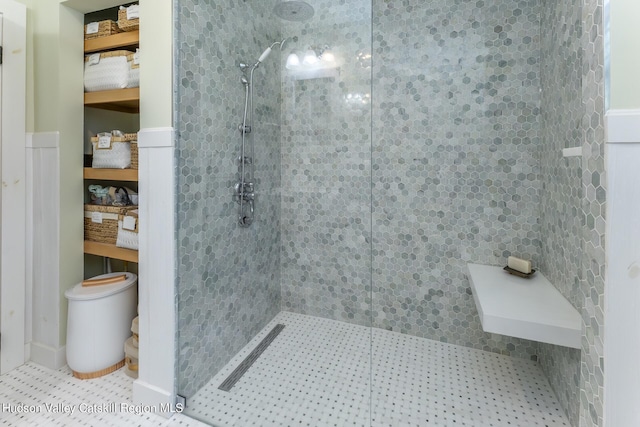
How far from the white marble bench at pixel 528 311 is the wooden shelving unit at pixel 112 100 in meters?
1.85

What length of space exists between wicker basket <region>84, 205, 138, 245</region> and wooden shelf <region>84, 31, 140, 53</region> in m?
0.93

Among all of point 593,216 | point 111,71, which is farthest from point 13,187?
point 593,216

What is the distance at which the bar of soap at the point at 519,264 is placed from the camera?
1695 millimetres

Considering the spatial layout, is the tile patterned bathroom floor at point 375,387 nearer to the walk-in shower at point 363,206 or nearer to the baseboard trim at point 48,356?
the walk-in shower at point 363,206

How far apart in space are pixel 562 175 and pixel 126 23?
2.42 meters

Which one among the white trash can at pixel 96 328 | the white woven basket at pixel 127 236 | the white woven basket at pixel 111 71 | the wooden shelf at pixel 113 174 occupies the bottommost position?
the white trash can at pixel 96 328

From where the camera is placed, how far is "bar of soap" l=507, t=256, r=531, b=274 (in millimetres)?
1695

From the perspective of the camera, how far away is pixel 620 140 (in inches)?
34.6

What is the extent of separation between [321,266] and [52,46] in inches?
81.5

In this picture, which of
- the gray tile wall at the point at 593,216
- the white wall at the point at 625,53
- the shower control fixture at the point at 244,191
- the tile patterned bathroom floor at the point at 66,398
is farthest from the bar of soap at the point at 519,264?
the tile patterned bathroom floor at the point at 66,398

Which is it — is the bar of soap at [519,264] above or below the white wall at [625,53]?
below

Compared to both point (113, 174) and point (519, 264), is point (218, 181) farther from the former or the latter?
point (519, 264)

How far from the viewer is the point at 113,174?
5.77ft

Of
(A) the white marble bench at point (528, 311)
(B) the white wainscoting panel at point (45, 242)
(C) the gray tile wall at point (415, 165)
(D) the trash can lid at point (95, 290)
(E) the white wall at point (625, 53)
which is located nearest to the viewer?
(E) the white wall at point (625, 53)
